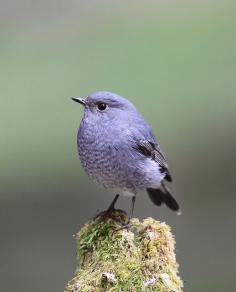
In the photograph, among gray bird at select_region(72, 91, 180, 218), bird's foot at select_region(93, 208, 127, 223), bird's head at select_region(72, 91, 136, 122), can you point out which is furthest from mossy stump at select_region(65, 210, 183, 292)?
bird's head at select_region(72, 91, 136, 122)

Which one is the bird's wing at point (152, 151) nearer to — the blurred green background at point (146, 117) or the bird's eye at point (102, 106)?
the bird's eye at point (102, 106)

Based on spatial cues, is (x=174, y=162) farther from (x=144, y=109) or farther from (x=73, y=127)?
(x=73, y=127)

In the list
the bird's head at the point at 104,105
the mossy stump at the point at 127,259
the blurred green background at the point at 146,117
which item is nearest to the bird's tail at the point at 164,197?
the bird's head at the point at 104,105

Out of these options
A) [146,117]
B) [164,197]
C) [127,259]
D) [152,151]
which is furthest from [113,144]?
[146,117]

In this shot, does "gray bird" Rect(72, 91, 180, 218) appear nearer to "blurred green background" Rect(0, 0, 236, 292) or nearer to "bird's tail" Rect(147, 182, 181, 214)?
"bird's tail" Rect(147, 182, 181, 214)

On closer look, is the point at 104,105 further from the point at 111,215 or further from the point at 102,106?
the point at 111,215

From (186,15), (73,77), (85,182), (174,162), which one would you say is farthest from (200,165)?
(186,15)

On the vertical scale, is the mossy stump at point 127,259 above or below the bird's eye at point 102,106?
below
